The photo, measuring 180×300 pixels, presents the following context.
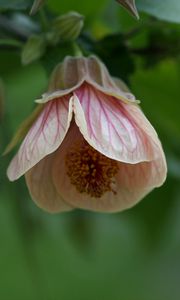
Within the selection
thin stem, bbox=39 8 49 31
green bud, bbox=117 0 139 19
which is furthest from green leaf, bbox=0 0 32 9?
green bud, bbox=117 0 139 19

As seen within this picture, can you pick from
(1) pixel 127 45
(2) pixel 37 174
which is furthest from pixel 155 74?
(2) pixel 37 174

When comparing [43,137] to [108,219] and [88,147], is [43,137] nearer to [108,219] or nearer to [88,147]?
[88,147]

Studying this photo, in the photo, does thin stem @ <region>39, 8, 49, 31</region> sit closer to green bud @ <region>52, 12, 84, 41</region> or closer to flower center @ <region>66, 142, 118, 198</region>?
green bud @ <region>52, 12, 84, 41</region>

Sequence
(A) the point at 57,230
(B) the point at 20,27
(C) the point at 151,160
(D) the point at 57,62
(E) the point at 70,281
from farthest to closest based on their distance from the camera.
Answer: (E) the point at 70,281 → (A) the point at 57,230 → (B) the point at 20,27 → (D) the point at 57,62 → (C) the point at 151,160

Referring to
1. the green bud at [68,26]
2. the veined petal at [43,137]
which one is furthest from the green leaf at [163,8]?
the veined petal at [43,137]

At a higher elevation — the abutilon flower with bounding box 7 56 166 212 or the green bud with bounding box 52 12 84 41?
the green bud with bounding box 52 12 84 41

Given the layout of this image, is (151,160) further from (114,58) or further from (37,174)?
(114,58)
